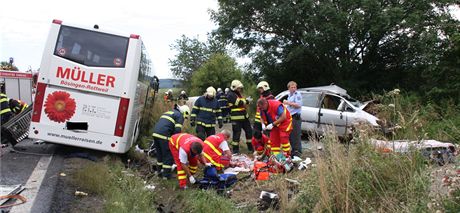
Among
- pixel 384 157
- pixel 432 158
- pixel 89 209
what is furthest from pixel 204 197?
pixel 432 158

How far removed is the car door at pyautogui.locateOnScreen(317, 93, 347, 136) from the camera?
36.1 ft

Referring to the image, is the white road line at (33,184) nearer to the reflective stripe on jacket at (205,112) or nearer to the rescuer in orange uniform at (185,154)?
the rescuer in orange uniform at (185,154)

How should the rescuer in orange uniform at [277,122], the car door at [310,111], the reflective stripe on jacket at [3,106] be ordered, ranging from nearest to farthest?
the rescuer in orange uniform at [277,122] < the reflective stripe on jacket at [3,106] < the car door at [310,111]

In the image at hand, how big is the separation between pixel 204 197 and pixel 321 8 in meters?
11.8

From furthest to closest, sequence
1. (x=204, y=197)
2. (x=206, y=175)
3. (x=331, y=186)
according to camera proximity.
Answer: (x=206, y=175)
(x=204, y=197)
(x=331, y=186)

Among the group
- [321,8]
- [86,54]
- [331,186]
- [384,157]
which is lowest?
[331,186]

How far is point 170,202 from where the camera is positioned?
19.7 ft

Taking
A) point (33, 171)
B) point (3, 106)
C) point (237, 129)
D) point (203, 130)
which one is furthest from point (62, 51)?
point (237, 129)

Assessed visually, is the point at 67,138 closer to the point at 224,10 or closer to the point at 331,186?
the point at 331,186

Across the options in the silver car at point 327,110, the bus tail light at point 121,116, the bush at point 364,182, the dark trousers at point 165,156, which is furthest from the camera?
the silver car at point 327,110

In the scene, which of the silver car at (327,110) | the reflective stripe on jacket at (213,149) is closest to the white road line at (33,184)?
the reflective stripe on jacket at (213,149)

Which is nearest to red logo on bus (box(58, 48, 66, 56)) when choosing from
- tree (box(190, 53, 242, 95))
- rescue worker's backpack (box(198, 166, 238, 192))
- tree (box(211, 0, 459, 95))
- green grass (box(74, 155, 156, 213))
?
green grass (box(74, 155, 156, 213))

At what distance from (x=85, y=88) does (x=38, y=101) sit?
85 cm

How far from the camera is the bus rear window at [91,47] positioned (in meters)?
7.91
